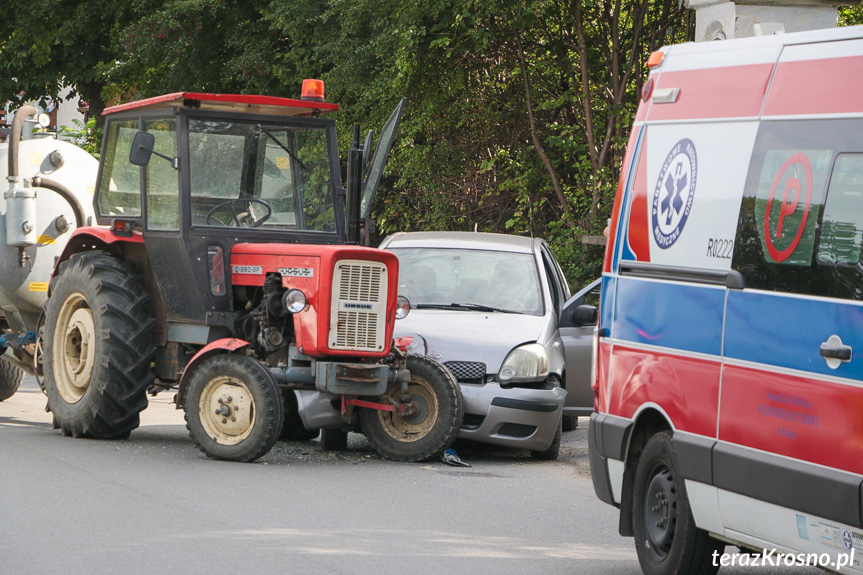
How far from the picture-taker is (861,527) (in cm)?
502

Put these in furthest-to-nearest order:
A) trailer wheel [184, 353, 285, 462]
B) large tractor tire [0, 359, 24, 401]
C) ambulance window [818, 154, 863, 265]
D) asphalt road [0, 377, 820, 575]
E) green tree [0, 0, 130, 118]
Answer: green tree [0, 0, 130, 118]
large tractor tire [0, 359, 24, 401]
trailer wheel [184, 353, 285, 462]
asphalt road [0, 377, 820, 575]
ambulance window [818, 154, 863, 265]

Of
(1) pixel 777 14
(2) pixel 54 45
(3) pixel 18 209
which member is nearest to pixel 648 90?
(1) pixel 777 14

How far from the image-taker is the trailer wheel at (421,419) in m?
10.4

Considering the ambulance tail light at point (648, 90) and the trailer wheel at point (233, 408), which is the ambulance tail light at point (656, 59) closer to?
the ambulance tail light at point (648, 90)

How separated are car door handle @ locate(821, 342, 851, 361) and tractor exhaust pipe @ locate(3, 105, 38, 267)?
10046 millimetres

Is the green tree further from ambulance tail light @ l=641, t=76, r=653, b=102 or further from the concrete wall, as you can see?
ambulance tail light @ l=641, t=76, r=653, b=102

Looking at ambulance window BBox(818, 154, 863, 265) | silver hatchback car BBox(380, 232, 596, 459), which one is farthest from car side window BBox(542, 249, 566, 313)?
ambulance window BBox(818, 154, 863, 265)

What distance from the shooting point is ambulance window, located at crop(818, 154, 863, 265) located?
5266 mm

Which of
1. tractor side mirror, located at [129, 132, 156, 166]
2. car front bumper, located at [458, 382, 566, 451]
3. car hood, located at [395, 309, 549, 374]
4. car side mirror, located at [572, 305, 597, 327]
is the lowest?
car front bumper, located at [458, 382, 566, 451]

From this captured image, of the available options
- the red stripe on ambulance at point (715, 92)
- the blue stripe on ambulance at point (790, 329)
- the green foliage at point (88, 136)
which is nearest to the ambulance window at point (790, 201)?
the blue stripe on ambulance at point (790, 329)

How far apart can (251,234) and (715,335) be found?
5.60 m

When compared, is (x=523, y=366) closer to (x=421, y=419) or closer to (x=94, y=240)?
(x=421, y=419)

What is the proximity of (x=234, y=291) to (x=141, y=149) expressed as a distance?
1359 millimetres

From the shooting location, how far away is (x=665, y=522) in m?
6.57
